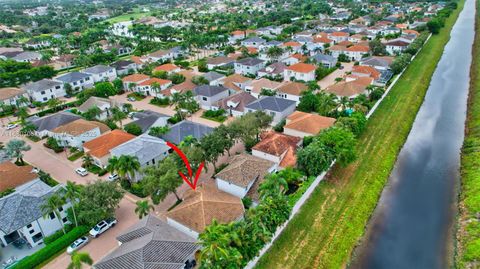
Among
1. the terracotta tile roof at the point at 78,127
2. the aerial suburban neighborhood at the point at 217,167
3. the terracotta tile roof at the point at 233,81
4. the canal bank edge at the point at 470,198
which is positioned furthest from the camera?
the terracotta tile roof at the point at 233,81

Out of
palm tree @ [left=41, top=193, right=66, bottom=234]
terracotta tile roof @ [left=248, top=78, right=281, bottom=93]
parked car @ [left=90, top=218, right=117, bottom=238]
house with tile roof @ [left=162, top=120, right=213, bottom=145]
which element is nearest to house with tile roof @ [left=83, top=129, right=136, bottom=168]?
house with tile roof @ [left=162, top=120, right=213, bottom=145]

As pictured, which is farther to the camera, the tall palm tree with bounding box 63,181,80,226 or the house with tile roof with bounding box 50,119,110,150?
the house with tile roof with bounding box 50,119,110,150

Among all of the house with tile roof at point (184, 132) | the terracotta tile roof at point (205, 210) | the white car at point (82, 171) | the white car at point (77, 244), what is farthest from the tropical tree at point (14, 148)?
the terracotta tile roof at point (205, 210)

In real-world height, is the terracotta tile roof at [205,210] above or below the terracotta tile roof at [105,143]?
above

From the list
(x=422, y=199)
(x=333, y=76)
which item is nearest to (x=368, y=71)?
(x=333, y=76)

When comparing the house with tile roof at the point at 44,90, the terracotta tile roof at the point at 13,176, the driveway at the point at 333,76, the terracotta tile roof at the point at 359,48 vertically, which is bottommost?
the house with tile roof at the point at 44,90

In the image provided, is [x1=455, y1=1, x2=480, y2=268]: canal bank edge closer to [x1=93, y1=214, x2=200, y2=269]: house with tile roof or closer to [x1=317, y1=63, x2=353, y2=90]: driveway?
[x1=93, y1=214, x2=200, y2=269]: house with tile roof

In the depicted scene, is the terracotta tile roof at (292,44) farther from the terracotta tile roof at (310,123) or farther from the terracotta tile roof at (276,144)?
the terracotta tile roof at (276,144)

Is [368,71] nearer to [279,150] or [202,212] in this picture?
[279,150]

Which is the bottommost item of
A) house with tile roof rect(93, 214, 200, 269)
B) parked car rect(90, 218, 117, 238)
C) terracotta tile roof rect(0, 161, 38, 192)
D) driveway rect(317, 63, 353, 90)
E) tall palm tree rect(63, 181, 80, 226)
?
parked car rect(90, 218, 117, 238)
